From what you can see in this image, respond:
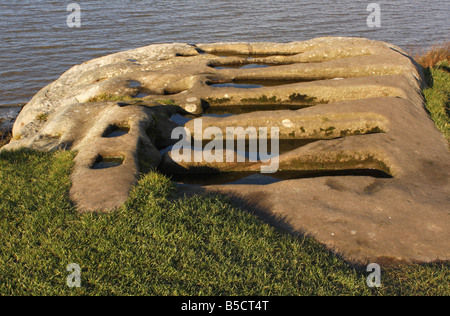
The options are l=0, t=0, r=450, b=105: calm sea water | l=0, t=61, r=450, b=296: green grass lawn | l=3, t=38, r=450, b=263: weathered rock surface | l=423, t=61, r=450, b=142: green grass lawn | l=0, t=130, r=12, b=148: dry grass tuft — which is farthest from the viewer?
l=0, t=0, r=450, b=105: calm sea water

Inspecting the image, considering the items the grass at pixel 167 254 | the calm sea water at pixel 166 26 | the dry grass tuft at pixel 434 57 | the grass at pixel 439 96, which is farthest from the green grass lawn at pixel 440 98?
the calm sea water at pixel 166 26

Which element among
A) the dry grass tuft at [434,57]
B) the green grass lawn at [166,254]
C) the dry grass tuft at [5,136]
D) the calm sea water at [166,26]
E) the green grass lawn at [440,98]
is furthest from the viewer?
the calm sea water at [166,26]

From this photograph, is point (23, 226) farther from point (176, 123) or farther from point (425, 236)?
point (425, 236)

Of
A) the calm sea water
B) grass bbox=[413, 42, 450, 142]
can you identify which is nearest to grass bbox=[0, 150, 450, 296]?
grass bbox=[413, 42, 450, 142]

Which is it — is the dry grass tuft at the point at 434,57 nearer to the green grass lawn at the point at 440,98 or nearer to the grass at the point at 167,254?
the green grass lawn at the point at 440,98

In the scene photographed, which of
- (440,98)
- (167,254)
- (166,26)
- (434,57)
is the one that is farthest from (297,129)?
(166,26)

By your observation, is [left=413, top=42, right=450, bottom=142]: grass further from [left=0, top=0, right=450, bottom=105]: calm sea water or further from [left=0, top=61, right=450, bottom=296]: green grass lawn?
[left=0, top=0, right=450, bottom=105]: calm sea water

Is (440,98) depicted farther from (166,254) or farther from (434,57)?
(166,254)
